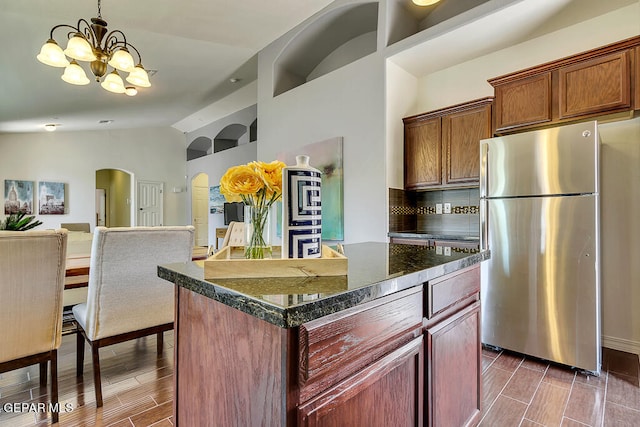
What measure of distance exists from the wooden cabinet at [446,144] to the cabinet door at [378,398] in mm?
2464

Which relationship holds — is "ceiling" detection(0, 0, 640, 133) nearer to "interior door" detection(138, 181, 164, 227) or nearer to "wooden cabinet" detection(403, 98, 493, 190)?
"wooden cabinet" detection(403, 98, 493, 190)

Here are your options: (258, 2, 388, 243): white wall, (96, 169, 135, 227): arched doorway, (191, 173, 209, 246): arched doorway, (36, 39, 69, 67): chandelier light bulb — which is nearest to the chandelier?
(36, 39, 69, 67): chandelier light bulb

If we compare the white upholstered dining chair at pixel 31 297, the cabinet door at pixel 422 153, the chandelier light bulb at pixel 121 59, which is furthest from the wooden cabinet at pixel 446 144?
the white upholstered dining chair at pixel 31 297

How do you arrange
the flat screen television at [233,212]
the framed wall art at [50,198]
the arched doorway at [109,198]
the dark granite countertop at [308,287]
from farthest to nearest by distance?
1. the arched doorway at [109,198]
2. the flat screen television at [233,212]
3. the framed wall art at [50,198]
4. the dark granite countertop at [308,287]

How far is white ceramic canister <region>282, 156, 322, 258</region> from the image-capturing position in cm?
94

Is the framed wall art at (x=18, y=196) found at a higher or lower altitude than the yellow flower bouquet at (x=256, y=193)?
higher

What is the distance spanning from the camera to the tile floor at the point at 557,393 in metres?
1.71

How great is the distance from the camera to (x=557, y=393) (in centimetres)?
196

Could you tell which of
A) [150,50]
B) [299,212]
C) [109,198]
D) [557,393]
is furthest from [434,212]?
[109,198]

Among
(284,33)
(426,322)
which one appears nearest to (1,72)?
(284,33)

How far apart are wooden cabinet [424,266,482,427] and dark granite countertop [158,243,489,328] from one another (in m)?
0.13

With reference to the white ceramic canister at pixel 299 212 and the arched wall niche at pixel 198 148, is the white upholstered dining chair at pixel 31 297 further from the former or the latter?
the arched wall niche at pixel 198 148

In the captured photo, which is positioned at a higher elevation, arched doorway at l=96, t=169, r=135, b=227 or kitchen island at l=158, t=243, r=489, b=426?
arched doorway at l=96, t=169, r=135, b=227

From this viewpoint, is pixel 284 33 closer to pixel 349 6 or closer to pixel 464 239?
pixel 349 6
